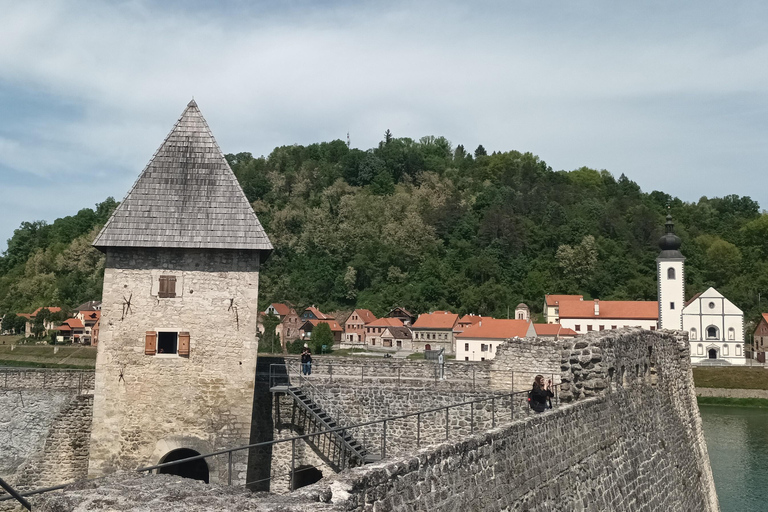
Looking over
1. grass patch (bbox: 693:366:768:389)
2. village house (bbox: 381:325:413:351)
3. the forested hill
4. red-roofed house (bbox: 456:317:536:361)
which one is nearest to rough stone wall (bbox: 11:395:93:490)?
red-roofed house (bbox: 456:317:536:361)

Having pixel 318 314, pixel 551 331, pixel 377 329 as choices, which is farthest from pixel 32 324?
pixel 551 331

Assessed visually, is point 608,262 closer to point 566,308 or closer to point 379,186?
point 566,308

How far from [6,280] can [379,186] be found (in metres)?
62.8

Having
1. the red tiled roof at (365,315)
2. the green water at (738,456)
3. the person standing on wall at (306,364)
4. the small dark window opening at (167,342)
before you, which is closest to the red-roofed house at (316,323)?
the red tiled roof at (365,315)

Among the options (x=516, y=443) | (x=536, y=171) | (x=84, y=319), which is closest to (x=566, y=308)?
(x=536, y=171)

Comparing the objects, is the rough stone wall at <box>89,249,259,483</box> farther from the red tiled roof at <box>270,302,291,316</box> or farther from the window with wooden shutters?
the red tiled roof at <box>270,302,291,316</box>

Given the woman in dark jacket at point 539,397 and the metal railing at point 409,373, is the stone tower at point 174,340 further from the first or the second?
the woman in dark jacket at point 539,397

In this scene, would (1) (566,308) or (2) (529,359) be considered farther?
Answer: (1) (566,308)

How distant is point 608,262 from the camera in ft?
320

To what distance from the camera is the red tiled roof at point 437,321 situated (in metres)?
80.9

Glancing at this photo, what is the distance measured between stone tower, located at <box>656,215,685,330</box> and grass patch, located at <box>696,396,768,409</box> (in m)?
25.1

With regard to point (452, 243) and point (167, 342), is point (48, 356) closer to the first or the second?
point (452, 243)

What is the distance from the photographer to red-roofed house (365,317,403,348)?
8538 centimetres

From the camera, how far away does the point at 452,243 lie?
106 metres
